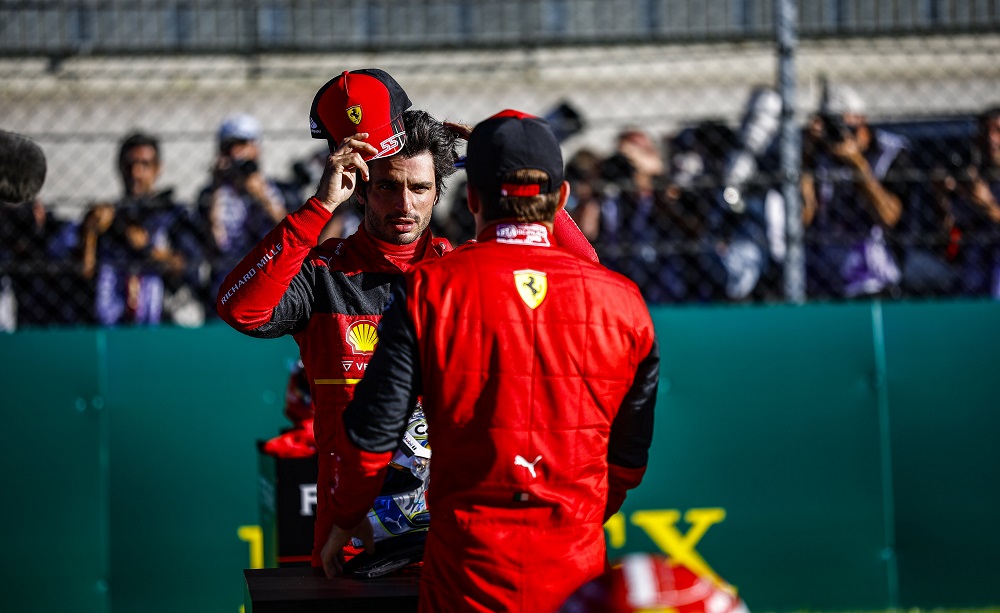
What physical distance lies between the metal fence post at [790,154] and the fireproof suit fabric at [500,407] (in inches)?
143

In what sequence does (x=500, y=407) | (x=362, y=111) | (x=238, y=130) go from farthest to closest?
(x=238, y=130) → (x=362, y=111) → (x=500, y=407)

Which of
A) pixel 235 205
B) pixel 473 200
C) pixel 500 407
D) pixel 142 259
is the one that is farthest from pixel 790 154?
pixel 500 407

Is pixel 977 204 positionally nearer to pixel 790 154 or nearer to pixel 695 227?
pixel 790 154

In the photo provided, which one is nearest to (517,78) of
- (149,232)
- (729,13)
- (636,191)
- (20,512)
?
(729,13)

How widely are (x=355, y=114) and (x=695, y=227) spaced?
3.59m

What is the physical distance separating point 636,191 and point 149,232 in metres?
2.63

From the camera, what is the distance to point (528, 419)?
263 centimetres

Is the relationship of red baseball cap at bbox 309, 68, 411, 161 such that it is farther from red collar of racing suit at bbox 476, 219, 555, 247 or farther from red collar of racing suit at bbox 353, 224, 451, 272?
red collar of racing suit at bbox 476, 219, 555, 247

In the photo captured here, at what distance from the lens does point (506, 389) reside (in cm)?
261

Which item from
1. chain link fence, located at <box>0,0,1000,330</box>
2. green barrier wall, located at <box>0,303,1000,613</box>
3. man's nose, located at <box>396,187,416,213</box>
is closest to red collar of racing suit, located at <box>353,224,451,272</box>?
man's nose, located at <box>396,187,416,213</box>

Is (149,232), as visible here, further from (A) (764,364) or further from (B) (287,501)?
(A) (764,364)

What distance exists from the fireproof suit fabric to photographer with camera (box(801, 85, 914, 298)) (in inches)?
161

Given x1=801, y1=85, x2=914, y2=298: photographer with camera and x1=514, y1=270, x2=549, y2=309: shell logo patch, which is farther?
x1=801, y1=85, x2=914, y2=298: photographer with camera

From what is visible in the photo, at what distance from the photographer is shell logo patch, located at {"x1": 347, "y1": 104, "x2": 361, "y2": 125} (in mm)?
3213
